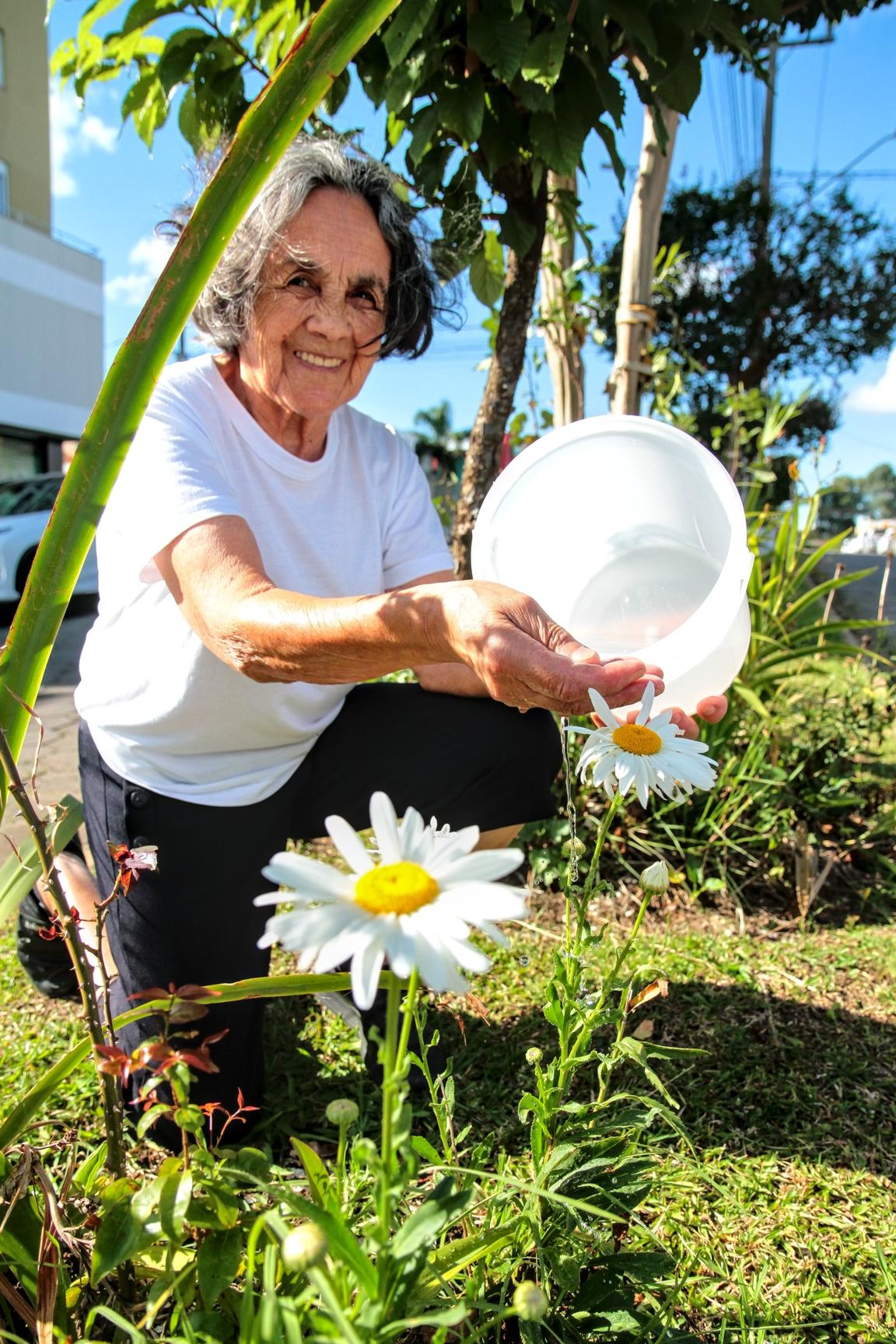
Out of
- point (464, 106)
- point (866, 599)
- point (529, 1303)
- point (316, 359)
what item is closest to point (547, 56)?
point (464, 106)

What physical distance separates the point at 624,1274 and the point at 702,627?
706 mm

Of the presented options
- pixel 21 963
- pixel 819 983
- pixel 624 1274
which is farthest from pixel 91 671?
pixel 819 983

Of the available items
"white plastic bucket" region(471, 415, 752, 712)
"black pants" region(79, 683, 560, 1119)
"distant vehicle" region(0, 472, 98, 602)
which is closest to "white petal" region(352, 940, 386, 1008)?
"white plastic bucket" region(471, 415, 752, 712)

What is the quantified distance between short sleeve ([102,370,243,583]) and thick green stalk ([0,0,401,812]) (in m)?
0.38

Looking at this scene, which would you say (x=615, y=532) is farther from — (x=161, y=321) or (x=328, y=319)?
(x=161, y=321)

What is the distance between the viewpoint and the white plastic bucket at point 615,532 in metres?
1.34

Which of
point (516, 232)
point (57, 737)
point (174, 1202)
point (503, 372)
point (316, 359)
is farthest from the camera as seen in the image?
point (57, 737)

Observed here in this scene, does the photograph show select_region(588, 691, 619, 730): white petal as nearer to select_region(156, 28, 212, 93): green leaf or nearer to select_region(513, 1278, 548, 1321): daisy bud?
select_region(513, 1278, 548, 1321): daisy bud

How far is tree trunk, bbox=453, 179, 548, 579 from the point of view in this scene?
6.82 ft

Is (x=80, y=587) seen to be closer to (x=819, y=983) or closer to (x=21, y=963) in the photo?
(x=21, y=963)

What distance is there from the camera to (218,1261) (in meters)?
0.70

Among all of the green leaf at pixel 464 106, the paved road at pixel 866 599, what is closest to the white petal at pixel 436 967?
the green leaf at pixel 464 106

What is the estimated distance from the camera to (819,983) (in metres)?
1.80

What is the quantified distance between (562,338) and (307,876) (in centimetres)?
284
